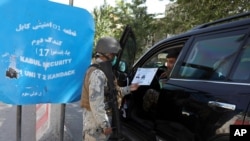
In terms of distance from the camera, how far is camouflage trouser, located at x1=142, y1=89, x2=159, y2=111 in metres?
3.88

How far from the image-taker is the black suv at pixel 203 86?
2432mm

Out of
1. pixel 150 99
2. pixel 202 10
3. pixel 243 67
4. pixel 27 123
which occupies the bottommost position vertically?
pixel 27 123

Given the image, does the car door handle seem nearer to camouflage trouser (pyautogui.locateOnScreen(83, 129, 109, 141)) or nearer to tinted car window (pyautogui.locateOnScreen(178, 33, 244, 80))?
tinted car window (pyautogui.locateOnScreen(178, 33, 244, 80))

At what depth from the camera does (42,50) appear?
10.5 ft

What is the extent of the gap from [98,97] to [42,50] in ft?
2.14

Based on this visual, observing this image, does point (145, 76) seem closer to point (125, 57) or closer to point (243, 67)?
point (125, 57)

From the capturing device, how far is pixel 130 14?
3278cm

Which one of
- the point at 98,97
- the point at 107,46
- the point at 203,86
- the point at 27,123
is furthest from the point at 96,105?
the point at 27,123

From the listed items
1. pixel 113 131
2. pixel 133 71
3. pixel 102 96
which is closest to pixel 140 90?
pixel 133 71

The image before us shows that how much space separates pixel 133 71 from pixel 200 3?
26.0 ft

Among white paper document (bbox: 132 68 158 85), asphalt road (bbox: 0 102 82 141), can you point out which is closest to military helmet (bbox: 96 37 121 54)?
white paper document (bbox: 132 68 158 85)

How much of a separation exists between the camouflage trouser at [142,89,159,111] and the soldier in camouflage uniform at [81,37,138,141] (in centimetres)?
60

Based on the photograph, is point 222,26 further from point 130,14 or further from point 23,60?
point 130,14

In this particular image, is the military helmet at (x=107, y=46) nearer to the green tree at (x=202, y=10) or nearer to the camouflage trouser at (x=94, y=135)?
the camouflage trouser at (x=94, y=135)
